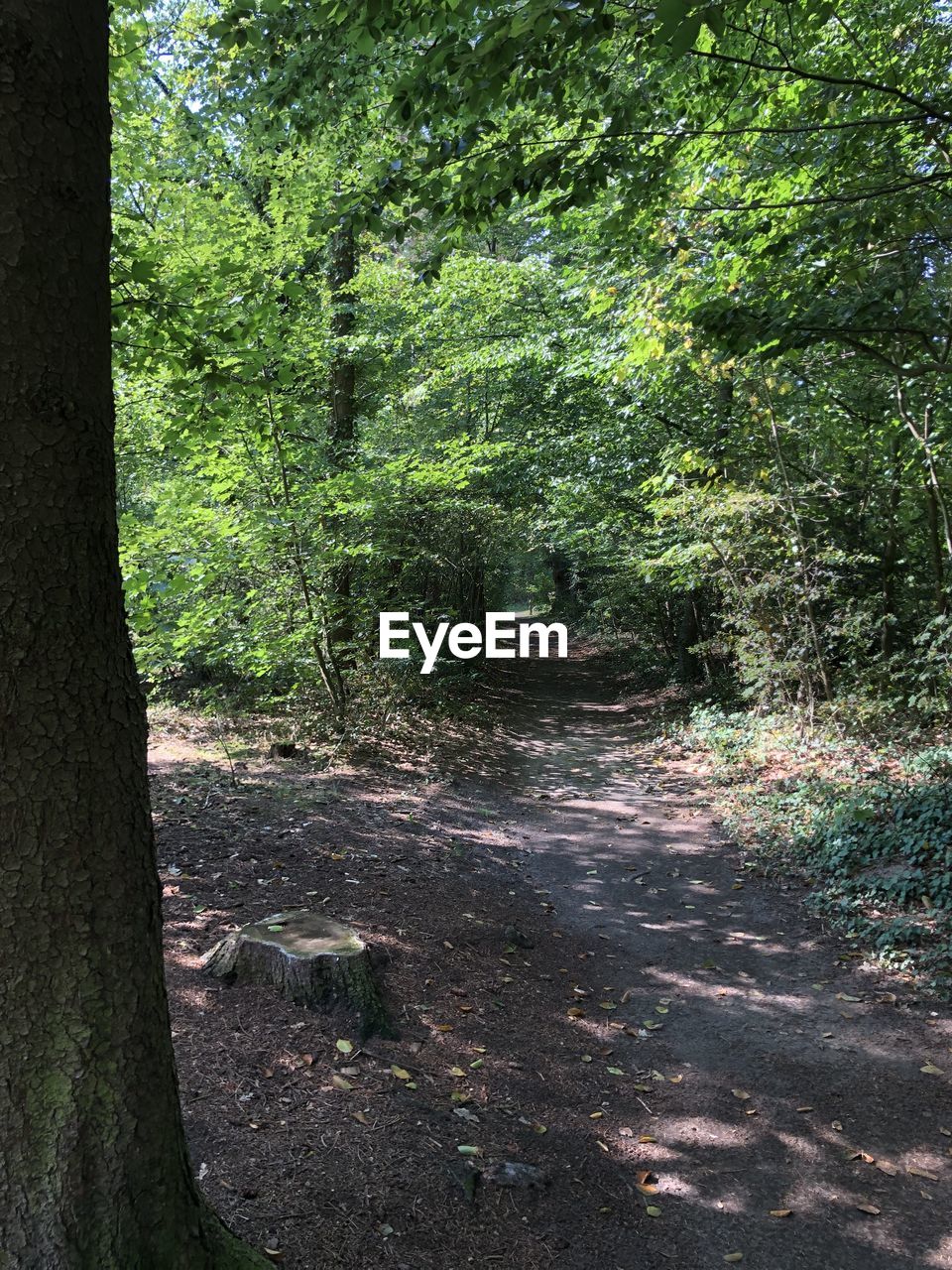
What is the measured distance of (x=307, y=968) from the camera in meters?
3.87

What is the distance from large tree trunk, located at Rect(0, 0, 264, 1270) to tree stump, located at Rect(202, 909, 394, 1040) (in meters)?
2.03

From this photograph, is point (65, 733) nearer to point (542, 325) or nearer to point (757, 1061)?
point (757, 1061)

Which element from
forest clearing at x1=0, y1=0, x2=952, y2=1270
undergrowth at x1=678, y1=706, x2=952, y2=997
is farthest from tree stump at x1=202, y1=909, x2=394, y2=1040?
undergrowth at x1=678, y1=706, x2=952, y2=997

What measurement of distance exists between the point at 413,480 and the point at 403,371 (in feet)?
20.0

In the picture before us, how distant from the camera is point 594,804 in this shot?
9.34 metres

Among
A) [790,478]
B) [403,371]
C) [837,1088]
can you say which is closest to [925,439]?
[790,478]

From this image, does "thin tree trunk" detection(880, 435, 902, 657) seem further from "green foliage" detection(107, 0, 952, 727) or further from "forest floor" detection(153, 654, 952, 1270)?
"forest floor" detection(153, 654, 952, 1270)

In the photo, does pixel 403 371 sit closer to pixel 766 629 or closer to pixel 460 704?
pixel 460 704

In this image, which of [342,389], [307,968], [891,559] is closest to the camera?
[307,968]

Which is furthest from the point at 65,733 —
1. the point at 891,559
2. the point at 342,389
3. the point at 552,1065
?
the point at 342,389

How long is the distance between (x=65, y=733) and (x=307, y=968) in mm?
2642

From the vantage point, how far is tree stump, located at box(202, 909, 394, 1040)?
3857 millimetres

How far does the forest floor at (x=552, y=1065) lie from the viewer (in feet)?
9.55

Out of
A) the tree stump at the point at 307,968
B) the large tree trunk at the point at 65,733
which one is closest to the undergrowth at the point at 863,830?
the tree stump at the point at 307,968
